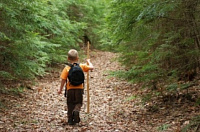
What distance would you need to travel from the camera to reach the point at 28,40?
25.6ft

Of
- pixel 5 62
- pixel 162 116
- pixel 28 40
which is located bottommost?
pixel 162 116

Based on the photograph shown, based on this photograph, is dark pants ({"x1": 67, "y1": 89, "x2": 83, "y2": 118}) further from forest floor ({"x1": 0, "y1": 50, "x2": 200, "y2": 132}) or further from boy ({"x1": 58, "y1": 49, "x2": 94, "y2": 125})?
forest floor ({"x1": 0, "y1": 50, "x2": 200, "y2": 132})

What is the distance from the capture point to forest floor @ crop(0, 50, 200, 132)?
571 cm

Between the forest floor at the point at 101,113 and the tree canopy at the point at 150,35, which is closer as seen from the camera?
the tree canopy at the point at 150,35

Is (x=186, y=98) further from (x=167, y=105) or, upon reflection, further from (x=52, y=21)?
(x=52, y=21)

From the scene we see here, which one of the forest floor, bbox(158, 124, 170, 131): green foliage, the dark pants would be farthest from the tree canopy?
the dark pants

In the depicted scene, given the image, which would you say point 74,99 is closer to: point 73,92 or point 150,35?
point 73,92

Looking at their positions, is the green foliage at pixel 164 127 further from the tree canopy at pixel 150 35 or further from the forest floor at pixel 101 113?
the tree canopy at pixel 150 35

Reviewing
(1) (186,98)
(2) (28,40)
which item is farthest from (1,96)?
(1) (186,98)

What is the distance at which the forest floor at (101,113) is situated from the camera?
5.71 m

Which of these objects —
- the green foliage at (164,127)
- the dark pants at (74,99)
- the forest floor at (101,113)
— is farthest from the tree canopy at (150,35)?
the dark pants at (74,99)

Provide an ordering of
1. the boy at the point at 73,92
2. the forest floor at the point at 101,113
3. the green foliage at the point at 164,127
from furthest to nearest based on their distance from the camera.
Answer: the boy at the point at 73,92 < the forest floor at the point at 101,113 < the green foliage at the point at 164,127

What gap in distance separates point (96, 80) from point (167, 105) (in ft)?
25.4

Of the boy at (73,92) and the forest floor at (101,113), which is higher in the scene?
the boy at (73,92)
